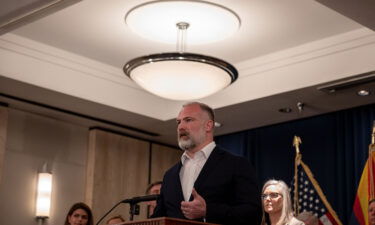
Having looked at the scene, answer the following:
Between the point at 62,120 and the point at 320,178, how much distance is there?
110 inches

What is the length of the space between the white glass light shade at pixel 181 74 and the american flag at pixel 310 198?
1731 millimetres

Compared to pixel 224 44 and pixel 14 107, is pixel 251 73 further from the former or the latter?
pixel 14 107

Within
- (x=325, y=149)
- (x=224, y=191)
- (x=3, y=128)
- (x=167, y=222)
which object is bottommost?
(x=167, y=222)

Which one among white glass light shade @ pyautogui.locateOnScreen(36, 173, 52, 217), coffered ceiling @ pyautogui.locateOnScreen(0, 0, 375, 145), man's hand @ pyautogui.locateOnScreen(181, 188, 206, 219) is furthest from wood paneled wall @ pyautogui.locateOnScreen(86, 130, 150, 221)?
man's hand @ pyautogui.locateOnScreen(181, 188, 206, 219)

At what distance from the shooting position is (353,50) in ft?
20.1

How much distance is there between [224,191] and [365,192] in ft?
12.7

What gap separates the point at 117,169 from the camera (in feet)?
25.6

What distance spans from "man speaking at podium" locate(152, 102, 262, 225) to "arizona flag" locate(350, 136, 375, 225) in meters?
3.70

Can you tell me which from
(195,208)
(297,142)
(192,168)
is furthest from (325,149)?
(195,208)

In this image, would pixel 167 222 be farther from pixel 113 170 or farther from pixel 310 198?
pixel 113 170

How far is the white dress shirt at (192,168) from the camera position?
318cm

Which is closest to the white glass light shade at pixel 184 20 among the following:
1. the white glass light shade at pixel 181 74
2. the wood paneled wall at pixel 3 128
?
the white glass light shade at pixel 181 74

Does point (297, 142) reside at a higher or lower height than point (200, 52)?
lower

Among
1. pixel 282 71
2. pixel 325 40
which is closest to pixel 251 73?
pixel 282 71
